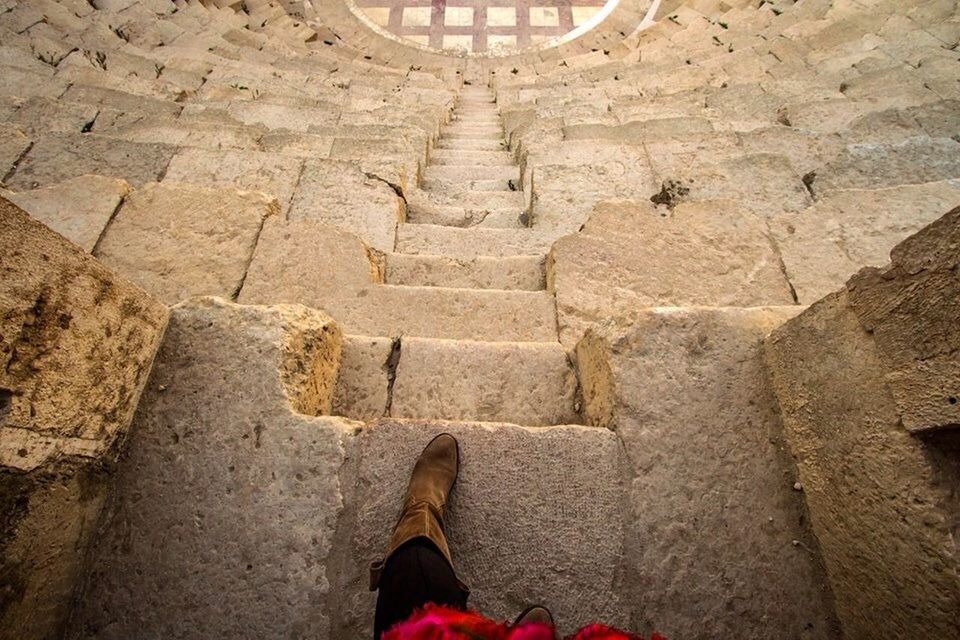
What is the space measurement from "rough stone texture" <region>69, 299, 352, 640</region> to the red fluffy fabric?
31 centimetres

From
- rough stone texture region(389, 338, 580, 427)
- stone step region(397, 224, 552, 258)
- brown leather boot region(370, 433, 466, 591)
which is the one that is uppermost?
stone step region(397, 224, 552, 258)

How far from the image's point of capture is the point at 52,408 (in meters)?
1.05

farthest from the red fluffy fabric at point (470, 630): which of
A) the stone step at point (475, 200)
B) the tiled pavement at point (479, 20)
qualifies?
the tiled pavement at point (479, 20)

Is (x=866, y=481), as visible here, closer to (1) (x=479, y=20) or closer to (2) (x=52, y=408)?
(2) (x=52, y=408)

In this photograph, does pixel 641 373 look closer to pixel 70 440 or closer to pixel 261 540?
pixel 261 540

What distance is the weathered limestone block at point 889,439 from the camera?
91cm

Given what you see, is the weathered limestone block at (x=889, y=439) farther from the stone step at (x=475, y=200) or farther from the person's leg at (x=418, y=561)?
the stone step at (x=475, y=200)

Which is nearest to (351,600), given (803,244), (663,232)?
(663,232)

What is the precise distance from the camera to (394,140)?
360 centimetres

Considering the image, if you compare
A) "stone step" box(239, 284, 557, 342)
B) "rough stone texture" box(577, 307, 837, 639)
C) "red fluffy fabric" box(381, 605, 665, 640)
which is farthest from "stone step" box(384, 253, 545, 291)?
"red fluffy fabric" box(381, 605, 665, 640)

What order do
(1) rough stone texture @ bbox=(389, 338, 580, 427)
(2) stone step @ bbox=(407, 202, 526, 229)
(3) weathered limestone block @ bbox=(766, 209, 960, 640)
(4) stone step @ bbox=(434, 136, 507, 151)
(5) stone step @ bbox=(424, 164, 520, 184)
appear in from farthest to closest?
1. (4) stone step @ bbox=(434, 136, 507, 151)
2. (5) stone step @ bbox=(424, 164, 520, 184)
3. (2) stone step @ bbox=(407, 202, 526, 229)
4. (1) rough stone texture @ bbox=(389, 338, 580, 427)
5. (3) weathered limestone block @ bbox=(766, 209, 960, 640)

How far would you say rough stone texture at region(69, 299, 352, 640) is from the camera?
1.14 meters

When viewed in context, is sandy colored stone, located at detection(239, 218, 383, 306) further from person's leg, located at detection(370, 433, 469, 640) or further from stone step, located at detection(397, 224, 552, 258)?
person's leg, located at detection(370, 433, 469, 640)

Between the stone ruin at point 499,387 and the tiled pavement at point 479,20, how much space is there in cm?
654
